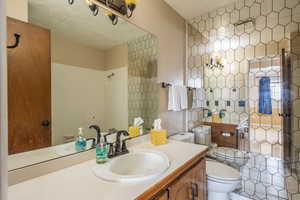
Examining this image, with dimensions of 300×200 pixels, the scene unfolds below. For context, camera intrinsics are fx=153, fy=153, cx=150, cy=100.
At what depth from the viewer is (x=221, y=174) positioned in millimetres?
1455

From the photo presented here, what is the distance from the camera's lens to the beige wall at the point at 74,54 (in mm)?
932

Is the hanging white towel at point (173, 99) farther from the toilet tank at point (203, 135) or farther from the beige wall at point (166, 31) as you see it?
the toilet tank at point (203, 135)

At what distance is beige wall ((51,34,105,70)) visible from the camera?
3.06 feet

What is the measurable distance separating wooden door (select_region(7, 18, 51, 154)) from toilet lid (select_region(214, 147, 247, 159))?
1886 mm

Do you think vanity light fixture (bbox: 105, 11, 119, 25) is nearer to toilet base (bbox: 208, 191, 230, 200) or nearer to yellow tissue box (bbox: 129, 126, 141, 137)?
yellow tissue box (bbox: 129, 126, 141, 137)

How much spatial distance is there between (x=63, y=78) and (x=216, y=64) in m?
1.84

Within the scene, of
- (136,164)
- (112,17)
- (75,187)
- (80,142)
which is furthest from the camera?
(112,17)

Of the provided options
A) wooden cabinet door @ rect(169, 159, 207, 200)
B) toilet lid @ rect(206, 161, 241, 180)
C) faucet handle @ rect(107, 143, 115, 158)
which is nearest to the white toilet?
toilet lid @ rect(206, 161, 241, 180)

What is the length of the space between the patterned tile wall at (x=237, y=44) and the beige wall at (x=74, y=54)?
4.63 feet

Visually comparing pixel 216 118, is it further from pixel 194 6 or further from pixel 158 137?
pixel 194 6

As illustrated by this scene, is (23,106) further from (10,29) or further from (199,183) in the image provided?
(199,183)

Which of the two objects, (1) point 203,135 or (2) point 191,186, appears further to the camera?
(1) point 203,135

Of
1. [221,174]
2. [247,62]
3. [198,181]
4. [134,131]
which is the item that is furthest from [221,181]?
[247,62]

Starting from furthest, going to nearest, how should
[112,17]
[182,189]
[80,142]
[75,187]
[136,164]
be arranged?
1. [112,17]
2. [136,164]
3. [80,142]
4. [182,189]
5. [75,187]
